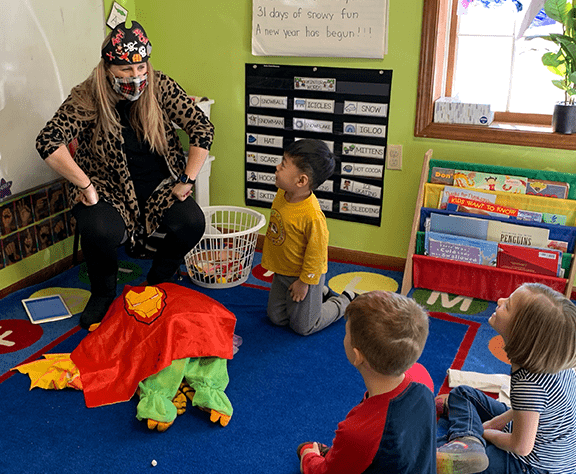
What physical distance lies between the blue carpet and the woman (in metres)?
0.36

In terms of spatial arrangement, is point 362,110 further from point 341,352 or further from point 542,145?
point 341,352

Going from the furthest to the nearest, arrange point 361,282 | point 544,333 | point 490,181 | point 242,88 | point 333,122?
point 242,88 < point 333,122 < point 361,282 < point 490,181 < point 544,333

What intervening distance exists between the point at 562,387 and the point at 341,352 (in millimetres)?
931

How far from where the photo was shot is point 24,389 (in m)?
1.99

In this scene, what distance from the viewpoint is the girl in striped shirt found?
1.34m

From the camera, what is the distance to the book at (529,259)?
243 centimetres

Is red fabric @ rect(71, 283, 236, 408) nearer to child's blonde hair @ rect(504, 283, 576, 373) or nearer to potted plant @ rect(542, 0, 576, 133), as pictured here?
child's blonde hair @ rect(504, 283, 576, 373)

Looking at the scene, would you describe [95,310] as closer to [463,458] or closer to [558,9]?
[463,458]

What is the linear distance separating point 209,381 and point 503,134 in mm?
1568

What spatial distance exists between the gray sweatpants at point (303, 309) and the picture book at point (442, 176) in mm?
682

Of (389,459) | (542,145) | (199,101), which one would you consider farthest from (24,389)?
(542,145)

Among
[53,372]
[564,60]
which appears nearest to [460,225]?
[564,60]

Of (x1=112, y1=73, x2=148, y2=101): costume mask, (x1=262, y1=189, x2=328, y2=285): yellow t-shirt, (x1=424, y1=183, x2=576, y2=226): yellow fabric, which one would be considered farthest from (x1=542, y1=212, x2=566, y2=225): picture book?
(x1=112, y1=73, x2=148, y2=101): costume mask

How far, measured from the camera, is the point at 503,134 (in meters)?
2.56
